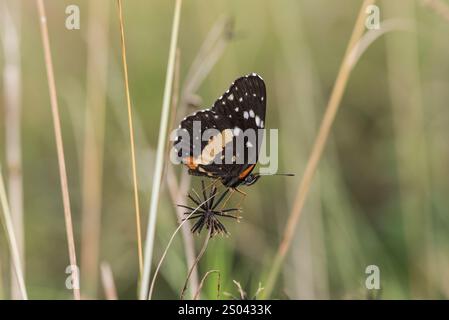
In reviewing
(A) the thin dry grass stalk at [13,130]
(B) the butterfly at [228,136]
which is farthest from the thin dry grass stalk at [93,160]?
(B) the butterfly at [228,136]

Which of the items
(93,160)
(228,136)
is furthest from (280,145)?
(228,136)

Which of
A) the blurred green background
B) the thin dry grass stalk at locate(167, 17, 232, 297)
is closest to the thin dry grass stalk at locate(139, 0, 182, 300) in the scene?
the thin dry grass stalk at locate(167, 17, 232, 297)

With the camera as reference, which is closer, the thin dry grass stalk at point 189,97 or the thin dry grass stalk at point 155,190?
the thin dry grass stalk at point 155,190

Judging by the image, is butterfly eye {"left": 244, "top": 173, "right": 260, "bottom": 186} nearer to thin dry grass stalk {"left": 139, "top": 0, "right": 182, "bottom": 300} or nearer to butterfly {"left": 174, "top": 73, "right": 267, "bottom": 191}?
butterfly {"left": 174, "top": 73, "right": 267, "bottom": 191}

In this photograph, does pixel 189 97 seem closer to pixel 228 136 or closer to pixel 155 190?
pixel 228 136

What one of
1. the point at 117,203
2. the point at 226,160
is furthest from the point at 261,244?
the point at 226,160

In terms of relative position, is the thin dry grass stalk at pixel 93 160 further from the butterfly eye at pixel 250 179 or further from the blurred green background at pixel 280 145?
the butterfly eye at pixel 250 179
